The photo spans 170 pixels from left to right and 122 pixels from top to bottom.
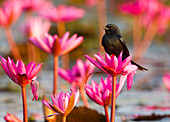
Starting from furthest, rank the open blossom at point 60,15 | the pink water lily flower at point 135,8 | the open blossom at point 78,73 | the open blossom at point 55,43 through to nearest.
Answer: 1. the pink water lily flower at point 135,8
2. the open blossom at point 60,15
3. the open blossom at point 78,73
4. the open blossom at point 55,43

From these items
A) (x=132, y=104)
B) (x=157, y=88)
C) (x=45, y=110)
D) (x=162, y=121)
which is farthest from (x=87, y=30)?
(x=45, y=110)

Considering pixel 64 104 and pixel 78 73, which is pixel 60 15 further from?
pixel 64 104

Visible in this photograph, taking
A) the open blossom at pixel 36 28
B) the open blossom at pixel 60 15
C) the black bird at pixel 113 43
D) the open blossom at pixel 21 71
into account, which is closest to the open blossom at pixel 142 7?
the open blossom at pixel 60 15

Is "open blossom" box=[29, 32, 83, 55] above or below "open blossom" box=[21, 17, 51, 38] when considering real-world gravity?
below

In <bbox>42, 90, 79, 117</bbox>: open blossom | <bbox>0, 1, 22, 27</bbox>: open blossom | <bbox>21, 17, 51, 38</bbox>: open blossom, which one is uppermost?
<bbox>0, 1, 22, 27</bbox>: open blossom

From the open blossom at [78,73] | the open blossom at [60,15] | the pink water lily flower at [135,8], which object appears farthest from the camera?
the pink water lily flower at [135,8]

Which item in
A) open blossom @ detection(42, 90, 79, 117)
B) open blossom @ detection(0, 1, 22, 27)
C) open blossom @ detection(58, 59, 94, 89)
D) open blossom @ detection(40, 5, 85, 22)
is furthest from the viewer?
open blossom @ detection(40, 5, 85, 22)

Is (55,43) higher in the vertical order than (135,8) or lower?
lower

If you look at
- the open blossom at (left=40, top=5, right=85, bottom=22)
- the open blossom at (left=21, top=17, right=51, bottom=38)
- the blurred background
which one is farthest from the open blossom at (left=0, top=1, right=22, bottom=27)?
the open blossom at (left=40, top=5, right=85, bottom=22)

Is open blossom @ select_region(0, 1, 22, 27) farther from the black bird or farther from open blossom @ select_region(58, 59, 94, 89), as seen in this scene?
the black bird

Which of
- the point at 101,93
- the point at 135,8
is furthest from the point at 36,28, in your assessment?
the point at 101,93

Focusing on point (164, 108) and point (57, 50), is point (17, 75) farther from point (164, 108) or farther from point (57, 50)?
point (164, 108)

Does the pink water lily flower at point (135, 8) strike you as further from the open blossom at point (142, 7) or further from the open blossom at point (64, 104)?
the open blossom at point (64, 104)

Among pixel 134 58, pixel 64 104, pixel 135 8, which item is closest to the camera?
pixel 64 104
